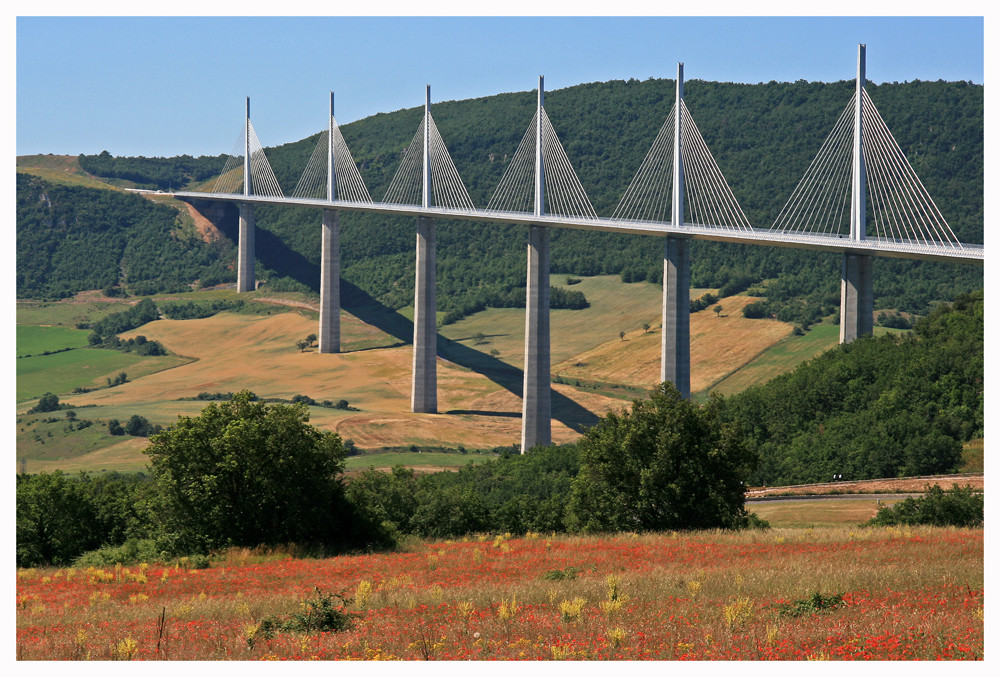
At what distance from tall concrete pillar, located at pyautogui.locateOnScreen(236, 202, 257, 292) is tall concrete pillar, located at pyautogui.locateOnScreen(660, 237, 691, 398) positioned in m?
88.9

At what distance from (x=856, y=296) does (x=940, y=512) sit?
112ft

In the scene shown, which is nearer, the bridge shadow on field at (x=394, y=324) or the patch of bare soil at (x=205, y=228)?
the bridge shadow on field at (x=394, y=324)

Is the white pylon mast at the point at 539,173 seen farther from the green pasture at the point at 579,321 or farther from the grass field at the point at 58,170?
the grass field at the point at 58,170

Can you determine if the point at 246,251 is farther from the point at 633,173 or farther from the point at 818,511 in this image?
the point at 818,511

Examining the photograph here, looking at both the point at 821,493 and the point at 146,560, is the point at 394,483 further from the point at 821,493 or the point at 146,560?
the point at 821,493

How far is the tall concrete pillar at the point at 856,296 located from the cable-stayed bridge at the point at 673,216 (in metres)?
0.08

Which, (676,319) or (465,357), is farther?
(465,357)

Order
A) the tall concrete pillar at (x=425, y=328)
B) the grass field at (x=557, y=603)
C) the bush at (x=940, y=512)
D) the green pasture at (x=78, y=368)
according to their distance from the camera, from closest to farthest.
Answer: the grass field at (x=557, y=603), the bush at (x=940, y=512), the tall concrete pillar at (x=425, y=328), the green pasture at (x=78, y=368)

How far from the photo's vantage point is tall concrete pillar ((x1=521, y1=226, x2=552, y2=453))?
81812 mm

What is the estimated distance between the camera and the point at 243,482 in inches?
1236

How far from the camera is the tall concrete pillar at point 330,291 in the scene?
116938 millimetres

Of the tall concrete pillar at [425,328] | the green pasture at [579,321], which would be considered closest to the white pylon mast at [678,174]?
the tall concrete pillar at [425,328]

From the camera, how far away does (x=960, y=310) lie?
71.5 m

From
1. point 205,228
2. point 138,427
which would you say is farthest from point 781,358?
point 205,228
